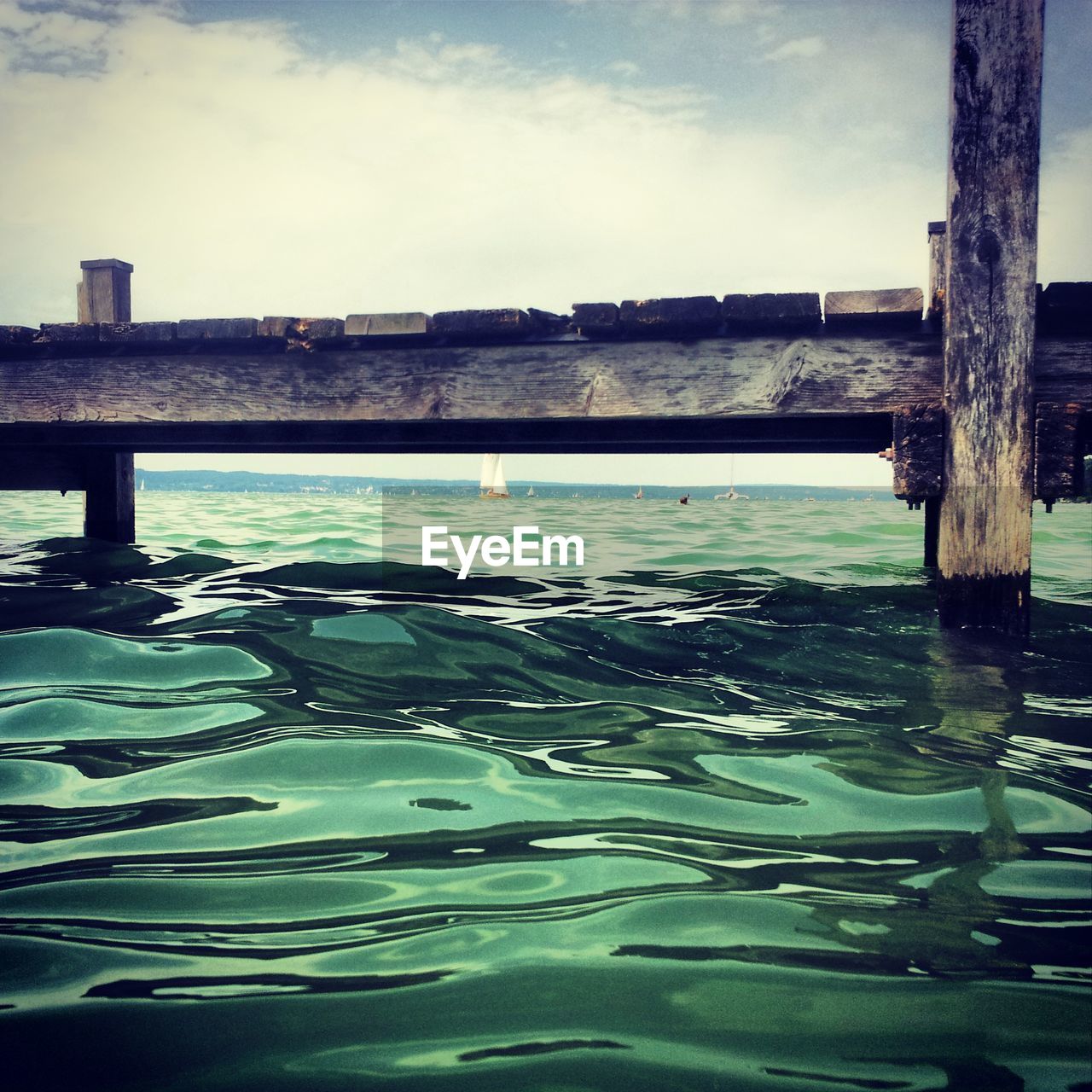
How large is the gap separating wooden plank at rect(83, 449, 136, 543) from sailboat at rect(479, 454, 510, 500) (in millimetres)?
33835

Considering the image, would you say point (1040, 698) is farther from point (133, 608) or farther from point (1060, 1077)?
point (133, 608)

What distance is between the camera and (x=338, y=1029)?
128cm

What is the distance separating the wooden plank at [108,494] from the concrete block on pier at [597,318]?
5.44 m

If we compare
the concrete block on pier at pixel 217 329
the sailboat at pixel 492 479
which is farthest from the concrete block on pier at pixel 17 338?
the sailboat at pixel 492 479

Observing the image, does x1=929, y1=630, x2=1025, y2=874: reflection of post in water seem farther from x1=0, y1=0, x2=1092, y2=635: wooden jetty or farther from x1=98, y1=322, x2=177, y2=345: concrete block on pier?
x1=98, y1=322, x2=177, y2=345: concrete block on pier

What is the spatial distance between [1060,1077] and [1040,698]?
2310mm

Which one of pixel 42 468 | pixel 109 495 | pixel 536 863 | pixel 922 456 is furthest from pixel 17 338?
pixel 922 456

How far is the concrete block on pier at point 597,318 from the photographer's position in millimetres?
4355

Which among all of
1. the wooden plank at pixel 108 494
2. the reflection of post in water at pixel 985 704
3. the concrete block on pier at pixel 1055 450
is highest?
the concrete block on pier at pixel 1055 450

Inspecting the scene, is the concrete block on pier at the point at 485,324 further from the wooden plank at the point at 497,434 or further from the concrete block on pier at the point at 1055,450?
the concrete block on pier at the point at 1055,450

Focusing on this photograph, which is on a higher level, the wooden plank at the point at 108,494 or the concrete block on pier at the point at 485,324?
the concrete block on pier at the point at 485,324

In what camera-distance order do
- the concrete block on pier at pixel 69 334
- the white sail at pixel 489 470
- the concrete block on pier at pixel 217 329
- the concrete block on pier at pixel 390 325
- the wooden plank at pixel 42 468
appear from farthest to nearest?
the white sail at pixel 489 470, the wooden plank at pixel 42 468, the concrete block on pier at pixel 69 334, the concrete block on pier at pixel 217 329, the concrete block on pier at pixel 390 325

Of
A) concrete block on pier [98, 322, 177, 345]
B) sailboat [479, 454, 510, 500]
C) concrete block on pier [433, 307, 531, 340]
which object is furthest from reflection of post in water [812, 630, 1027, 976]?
sailboat [479, 454, 510, 500]

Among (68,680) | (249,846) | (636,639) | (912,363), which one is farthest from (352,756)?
(912,363)
